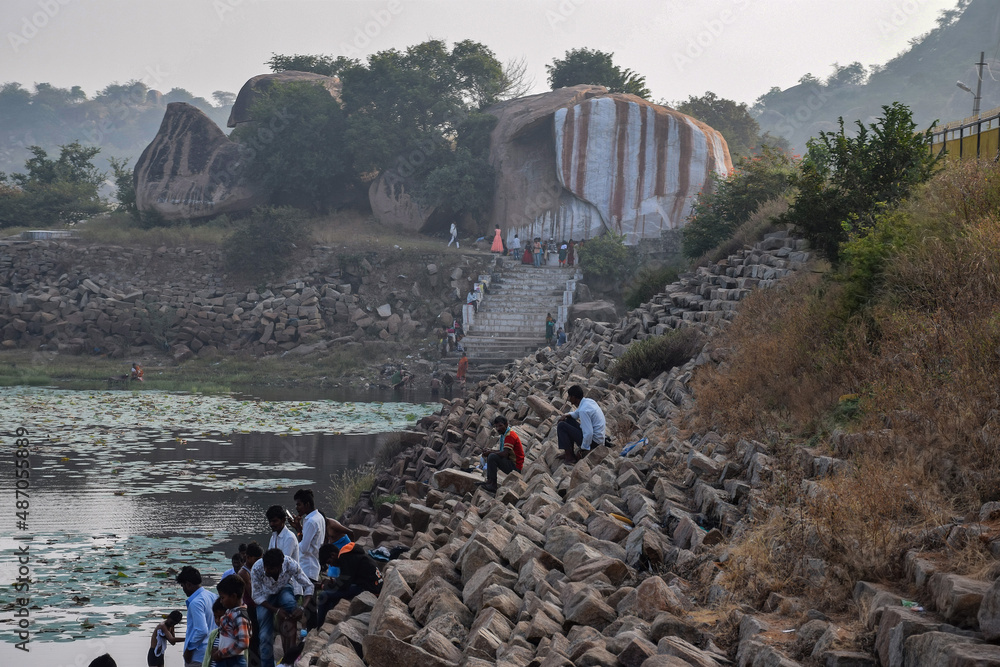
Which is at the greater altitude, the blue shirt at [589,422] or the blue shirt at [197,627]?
the blue shirt at [589,422]

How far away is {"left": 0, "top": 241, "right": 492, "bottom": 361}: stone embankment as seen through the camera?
118ft

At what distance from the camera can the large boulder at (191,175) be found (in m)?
44.1

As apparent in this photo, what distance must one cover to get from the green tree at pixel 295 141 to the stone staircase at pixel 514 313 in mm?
11556

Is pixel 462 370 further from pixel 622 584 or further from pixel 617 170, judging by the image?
pixel 622 584

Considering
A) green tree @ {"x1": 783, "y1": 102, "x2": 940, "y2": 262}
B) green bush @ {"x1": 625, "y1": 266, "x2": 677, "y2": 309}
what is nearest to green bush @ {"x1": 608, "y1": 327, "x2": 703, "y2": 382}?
green tree @ {"x1": 783, "y1": 102, "x2": 940, "y2": 262}

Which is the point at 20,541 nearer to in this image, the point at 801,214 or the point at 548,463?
the point at 548,463

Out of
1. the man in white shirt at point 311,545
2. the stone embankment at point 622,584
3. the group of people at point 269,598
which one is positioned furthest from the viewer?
the man in white shirt at point 311,545

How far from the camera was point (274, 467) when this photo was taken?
1773 cm

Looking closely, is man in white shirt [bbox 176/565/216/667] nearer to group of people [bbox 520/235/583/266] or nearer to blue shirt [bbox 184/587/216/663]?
blue shirt [bbox 184/587/216/663]

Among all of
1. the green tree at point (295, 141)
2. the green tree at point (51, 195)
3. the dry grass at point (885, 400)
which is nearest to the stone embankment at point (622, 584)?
the dry grass at point (885, 400)

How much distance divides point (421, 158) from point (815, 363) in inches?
1435

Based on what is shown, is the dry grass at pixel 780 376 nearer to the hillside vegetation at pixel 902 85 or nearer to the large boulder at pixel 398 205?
the large boulder at pixel 398 205

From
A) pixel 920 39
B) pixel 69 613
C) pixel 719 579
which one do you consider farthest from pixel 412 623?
pixel 920 39

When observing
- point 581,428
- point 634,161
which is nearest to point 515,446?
point 581,428
